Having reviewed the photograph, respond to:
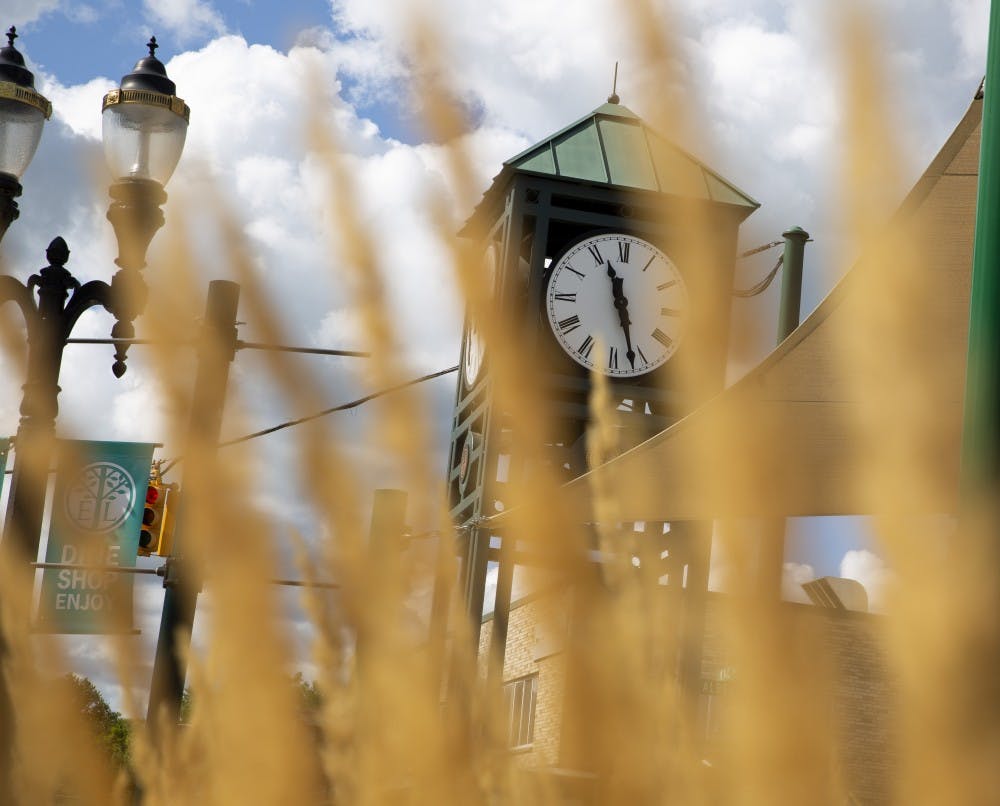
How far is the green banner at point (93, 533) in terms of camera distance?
35.2 feet

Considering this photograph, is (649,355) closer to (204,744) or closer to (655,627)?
(655,627)

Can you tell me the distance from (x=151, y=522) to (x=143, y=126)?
5759 mm

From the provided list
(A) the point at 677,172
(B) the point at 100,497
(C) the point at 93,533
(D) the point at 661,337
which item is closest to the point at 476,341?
(D) the point at 661,337

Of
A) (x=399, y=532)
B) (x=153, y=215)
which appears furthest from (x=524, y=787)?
(x=153, y=215)

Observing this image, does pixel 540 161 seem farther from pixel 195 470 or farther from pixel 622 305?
pixel 195 470

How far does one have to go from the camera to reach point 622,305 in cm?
1218

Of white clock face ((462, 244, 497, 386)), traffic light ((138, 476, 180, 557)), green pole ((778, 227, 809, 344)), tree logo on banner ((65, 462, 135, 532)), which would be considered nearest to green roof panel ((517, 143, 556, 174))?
white clock face ((462, 244, 497, 386))

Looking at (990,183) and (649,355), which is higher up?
(649,355)

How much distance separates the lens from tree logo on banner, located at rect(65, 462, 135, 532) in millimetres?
10781

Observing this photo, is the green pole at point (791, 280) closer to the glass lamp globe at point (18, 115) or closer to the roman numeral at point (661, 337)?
the roman numeral at point (661, 337)

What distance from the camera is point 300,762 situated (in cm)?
1295

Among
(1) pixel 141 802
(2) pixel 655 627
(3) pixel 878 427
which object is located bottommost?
(1) pixel 141 802

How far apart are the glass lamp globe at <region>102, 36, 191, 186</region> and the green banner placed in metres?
3.87

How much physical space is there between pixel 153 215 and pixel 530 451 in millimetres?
5753
